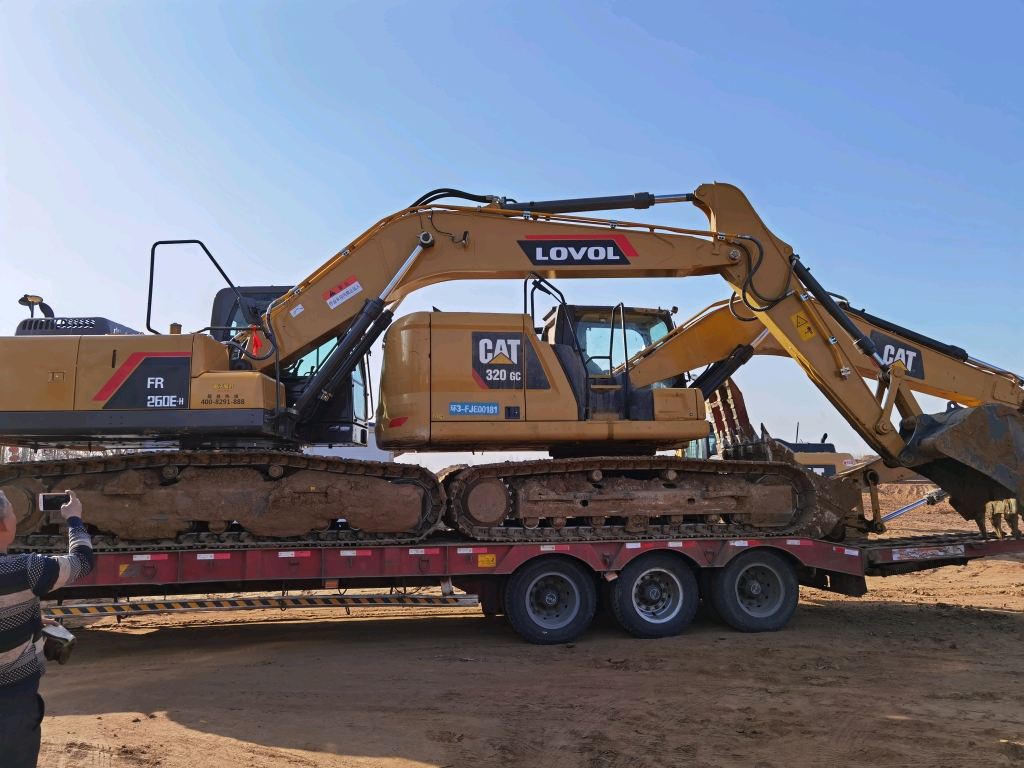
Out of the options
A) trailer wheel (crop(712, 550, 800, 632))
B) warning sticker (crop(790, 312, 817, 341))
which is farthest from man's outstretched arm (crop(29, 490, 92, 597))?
warning sticker (crop(790, 312, 817, 341))

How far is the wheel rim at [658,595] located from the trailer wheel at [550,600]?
585mm

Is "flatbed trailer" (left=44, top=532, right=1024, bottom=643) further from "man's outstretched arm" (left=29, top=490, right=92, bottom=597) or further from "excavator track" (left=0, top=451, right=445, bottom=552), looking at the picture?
"man's outstretched arm" (left=29, top=490, right=92, bottom=597)

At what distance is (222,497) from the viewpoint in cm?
819

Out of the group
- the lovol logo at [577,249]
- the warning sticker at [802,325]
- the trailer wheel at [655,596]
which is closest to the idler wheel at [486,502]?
the trailer wheel at [655,596]

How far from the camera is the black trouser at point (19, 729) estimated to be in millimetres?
3467

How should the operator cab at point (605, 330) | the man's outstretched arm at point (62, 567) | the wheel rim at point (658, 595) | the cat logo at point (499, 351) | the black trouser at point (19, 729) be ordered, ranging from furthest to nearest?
the operator cab at point (605, 330), the wheel rim at point (658, 595), the cat logo at point (499, 351), the man's outstretched arm at point (62, 567), the black trouser at point (19, 729)

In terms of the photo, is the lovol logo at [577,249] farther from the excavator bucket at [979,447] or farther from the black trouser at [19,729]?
the black trouser at [19,729]

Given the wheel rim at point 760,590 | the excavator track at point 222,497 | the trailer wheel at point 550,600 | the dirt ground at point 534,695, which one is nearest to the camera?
the dirt ground at point 534,695

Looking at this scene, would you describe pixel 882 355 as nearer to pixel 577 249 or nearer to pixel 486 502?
pixel 577 249

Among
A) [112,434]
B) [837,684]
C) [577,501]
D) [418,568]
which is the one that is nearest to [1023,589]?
[837,684]

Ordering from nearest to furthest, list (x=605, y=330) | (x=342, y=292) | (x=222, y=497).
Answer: (x=222, y=497) → (x=342, y=292) → (x=605, y=330)

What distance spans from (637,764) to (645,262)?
5921mm

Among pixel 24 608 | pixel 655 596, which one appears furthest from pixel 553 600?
pixel 24 608

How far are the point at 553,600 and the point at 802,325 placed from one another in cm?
473
